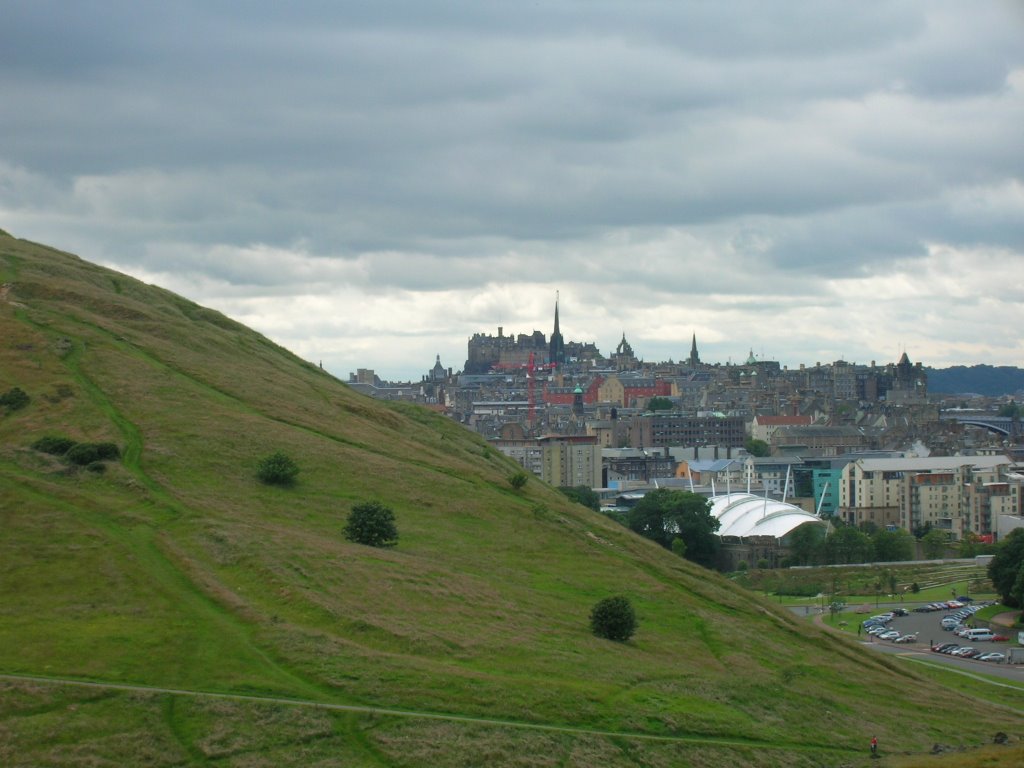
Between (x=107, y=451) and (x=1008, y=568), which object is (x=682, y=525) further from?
(x=107, y=451)

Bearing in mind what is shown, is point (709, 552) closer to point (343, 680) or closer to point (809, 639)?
point (809, 639)

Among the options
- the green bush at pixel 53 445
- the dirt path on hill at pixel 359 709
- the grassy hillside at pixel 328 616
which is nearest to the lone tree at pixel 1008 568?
the grassy hillside at pixel 328 616

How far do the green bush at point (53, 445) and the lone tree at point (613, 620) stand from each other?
20351mm

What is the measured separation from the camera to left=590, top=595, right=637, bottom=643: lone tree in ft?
157

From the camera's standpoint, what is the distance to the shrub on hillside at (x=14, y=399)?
58406 mm

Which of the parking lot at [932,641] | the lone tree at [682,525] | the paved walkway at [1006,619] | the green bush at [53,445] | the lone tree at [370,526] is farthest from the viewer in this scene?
the lone tree at [682,525]

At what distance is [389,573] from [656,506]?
84.9m

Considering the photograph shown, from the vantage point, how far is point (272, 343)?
92.8 metres

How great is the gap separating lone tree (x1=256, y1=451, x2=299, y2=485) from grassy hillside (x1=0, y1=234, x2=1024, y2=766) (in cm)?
53

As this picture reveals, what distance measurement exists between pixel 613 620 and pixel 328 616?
1050cm

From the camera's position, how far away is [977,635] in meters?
80.6

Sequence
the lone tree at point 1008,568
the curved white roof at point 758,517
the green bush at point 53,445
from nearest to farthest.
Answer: the green bush at point 53,445 < the lone tree at point 1008,568 < the curved white roof at point 758,517

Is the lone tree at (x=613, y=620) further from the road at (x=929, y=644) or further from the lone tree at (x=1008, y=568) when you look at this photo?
the lone tree at (x=1008, y=568)

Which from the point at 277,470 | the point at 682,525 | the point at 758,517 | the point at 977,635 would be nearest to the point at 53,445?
the point at 277,470
